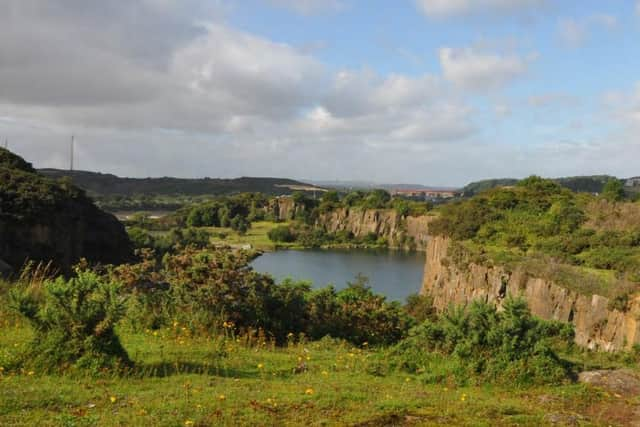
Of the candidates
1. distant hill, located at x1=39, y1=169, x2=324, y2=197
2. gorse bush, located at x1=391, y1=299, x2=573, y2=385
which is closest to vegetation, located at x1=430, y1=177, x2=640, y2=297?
gorse bush, located at x1=391, y1=299, x2=573, y2=385

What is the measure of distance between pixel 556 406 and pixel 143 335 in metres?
4.94

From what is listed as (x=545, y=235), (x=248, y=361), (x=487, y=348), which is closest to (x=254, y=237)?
(x=545, y=235)

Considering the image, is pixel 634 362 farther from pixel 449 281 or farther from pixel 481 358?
pixel 449 281

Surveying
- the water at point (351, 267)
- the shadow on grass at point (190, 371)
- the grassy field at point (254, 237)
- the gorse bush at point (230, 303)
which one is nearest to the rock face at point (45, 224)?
the water at point (351, 267)

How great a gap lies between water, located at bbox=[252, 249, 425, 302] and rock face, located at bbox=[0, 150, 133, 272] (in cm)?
1480

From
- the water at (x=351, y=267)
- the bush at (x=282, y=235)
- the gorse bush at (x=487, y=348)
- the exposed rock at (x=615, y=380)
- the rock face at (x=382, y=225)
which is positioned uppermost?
the gorse bush at (x=487, y=348)

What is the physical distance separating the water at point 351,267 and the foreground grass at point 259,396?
38039 millimetres

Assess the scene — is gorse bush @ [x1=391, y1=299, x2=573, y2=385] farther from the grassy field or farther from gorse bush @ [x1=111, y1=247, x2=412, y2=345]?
the grassy field

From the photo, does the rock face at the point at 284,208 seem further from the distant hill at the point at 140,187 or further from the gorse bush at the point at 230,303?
the gorse bush at the point at 230,303

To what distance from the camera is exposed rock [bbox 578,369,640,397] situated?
20.3 feet

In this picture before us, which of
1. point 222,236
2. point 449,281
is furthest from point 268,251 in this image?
point 449,281

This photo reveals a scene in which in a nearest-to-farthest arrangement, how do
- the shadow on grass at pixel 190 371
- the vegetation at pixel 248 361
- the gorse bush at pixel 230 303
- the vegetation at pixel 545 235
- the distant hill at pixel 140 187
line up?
the vegetation at pixel 248 361 → the shadow on grass at pixel 190 371 → the gorse bush at pixel 230 303 → the vegetation at pixel 545 235 → the distant hill at pixel 140 187

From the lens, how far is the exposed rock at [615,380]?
6.20 metres

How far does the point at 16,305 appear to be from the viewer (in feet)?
17.9
